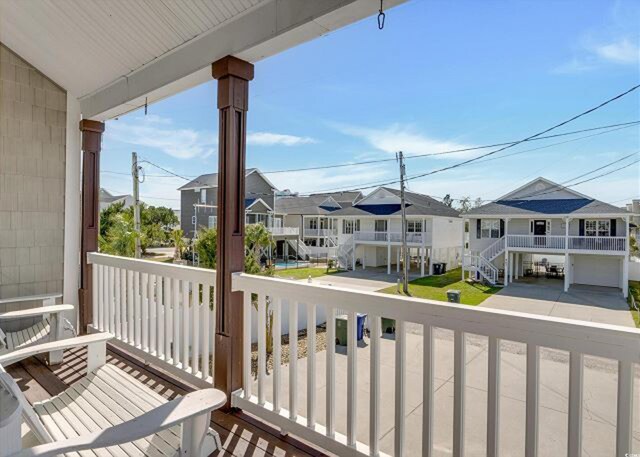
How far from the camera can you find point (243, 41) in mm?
2080

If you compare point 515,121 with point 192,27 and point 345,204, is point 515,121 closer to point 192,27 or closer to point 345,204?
point 192,27

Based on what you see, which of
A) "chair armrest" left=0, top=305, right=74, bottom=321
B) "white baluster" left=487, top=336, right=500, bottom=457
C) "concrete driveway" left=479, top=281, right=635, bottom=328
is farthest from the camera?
"concrete driveway" left=479, top=281, right=635, bottom=328

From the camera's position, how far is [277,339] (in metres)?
2.04

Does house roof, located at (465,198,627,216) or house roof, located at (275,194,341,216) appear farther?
house roof, located at (275,194,341,216)

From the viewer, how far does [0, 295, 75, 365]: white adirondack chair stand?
2885 mm

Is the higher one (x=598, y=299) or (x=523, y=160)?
(x=523, y=160)

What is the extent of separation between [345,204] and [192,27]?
22436 mm

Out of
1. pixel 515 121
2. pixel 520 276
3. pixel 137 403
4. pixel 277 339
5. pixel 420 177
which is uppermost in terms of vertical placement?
pixel 515 121

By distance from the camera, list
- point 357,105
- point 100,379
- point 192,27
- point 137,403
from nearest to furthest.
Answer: point 137,403, point 100,379, point 192,27, point 357,105

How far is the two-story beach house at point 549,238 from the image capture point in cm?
1064

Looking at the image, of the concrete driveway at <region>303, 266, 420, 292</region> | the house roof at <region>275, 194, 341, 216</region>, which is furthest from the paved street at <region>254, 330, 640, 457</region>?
the house roof at <region>275, 194, 341, 216</region>

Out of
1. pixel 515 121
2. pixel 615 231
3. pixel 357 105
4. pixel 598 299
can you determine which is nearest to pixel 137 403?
pixel 515 121

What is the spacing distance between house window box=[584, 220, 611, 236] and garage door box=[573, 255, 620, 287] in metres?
0.78

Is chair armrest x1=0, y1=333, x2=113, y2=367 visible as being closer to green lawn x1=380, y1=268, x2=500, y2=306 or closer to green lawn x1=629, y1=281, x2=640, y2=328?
green lawn x1=629, y1=281, x2=640, y2=328
